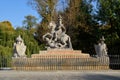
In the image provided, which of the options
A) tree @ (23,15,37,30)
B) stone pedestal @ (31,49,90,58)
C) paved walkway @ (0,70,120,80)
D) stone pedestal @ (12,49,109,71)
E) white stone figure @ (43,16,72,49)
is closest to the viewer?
paved walkway @ (0,70,120,80)

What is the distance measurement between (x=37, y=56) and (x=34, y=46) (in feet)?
55.3

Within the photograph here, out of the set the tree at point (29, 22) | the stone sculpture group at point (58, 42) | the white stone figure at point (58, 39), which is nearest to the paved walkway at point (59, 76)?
the stone sculpture group at point (58, 42)

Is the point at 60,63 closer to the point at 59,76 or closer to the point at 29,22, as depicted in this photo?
the point at 59,76

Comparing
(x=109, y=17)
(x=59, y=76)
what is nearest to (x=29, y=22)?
(x=109, y=17)

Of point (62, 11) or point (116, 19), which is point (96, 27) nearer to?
point (116, 19)

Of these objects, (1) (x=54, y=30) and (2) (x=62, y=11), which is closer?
(1) (x=54, y=30)

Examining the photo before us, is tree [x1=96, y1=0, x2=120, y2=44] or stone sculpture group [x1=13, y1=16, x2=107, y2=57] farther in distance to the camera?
tree [x1=96, y1=0, x2=120, y2=44]

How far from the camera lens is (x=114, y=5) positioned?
136ft

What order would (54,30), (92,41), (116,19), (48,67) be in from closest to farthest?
(48,67)
(54,30)
(116,19)
(92,41)

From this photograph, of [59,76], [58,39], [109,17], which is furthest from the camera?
[109,17]

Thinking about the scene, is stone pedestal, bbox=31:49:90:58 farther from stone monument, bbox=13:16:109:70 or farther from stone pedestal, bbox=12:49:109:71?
stone pedestal, bbox=12:49:109:71

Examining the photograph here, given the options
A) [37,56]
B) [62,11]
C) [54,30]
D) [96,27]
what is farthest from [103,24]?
[37,56]

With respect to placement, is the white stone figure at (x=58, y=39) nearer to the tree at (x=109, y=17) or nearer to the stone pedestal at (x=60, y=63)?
the stone pedestal at (x=60, y=63)

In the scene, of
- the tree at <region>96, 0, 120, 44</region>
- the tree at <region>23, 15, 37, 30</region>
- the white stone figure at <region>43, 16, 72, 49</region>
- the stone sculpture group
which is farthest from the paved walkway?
the tree at <region>23, 15, 37, 30</region>
